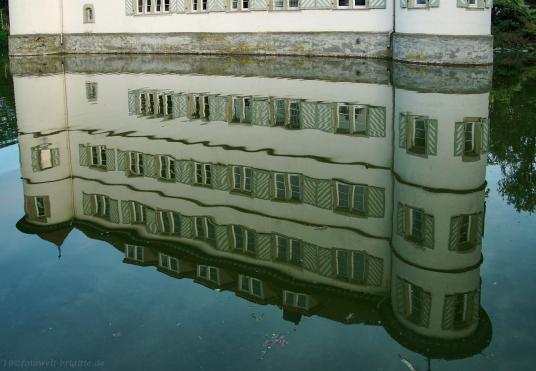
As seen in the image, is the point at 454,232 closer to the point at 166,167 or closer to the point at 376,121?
the point at 166,167

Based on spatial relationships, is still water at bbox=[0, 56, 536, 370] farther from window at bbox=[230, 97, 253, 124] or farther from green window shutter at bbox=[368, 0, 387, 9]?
green window shutter at bbox=[368, 0, 387, 9]

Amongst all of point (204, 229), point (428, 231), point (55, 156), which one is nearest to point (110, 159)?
point (55, 156)

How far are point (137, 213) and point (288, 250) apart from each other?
320 centimetres

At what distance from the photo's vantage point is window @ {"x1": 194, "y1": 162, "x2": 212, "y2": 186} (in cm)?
1288

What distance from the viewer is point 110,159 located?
14781 millimetres

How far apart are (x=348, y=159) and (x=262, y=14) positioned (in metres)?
25.4

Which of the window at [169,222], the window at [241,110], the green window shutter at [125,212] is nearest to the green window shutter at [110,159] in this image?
the green window shutter at [125,212]

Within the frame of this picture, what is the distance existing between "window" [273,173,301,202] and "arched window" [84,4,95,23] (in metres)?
36.6

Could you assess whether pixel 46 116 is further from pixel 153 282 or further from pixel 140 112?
pixel 153 282

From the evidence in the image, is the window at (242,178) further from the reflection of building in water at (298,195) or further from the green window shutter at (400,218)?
the green window shutter at (400,218)

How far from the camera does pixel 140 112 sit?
20531 millimetres

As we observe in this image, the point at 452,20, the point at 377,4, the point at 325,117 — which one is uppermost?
the point at 377,4

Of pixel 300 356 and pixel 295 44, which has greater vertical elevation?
pixel 295 44

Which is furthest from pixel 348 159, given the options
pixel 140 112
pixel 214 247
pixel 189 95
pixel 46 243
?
pixel 189 95
